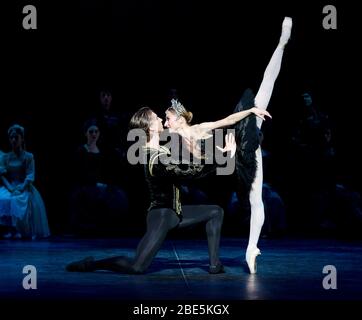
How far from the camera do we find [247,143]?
488 cm

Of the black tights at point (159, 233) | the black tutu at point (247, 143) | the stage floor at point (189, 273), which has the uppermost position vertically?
the black tutu at point (247, 143)

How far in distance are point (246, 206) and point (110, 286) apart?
3323 mm

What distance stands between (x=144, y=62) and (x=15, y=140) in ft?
5.74

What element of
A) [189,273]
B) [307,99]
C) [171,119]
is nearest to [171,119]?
[171,119]

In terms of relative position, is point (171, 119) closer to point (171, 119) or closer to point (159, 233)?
point (171, 119)

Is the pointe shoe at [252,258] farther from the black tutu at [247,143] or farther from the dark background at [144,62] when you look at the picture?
the dark background at [144,62]

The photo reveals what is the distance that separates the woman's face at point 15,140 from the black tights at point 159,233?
306 centimetres

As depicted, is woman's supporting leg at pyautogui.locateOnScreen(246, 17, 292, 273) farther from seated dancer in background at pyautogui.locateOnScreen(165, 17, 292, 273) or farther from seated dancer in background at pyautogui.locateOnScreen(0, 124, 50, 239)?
seated dancer in background at pyautogui.locateOnScreen(0, 124, 50, 239)

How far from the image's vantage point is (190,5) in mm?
7980

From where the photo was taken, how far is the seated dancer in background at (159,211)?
4660 mm

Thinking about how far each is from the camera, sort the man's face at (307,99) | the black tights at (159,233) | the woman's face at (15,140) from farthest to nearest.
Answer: the man's face at (307,99) → the woman's face at (15,140) → the black tights at (159,233)

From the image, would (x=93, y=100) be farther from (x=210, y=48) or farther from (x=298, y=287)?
(x=298, y=287)

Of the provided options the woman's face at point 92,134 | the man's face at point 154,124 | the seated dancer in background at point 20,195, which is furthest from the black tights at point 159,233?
the woman's face at point 92,134
